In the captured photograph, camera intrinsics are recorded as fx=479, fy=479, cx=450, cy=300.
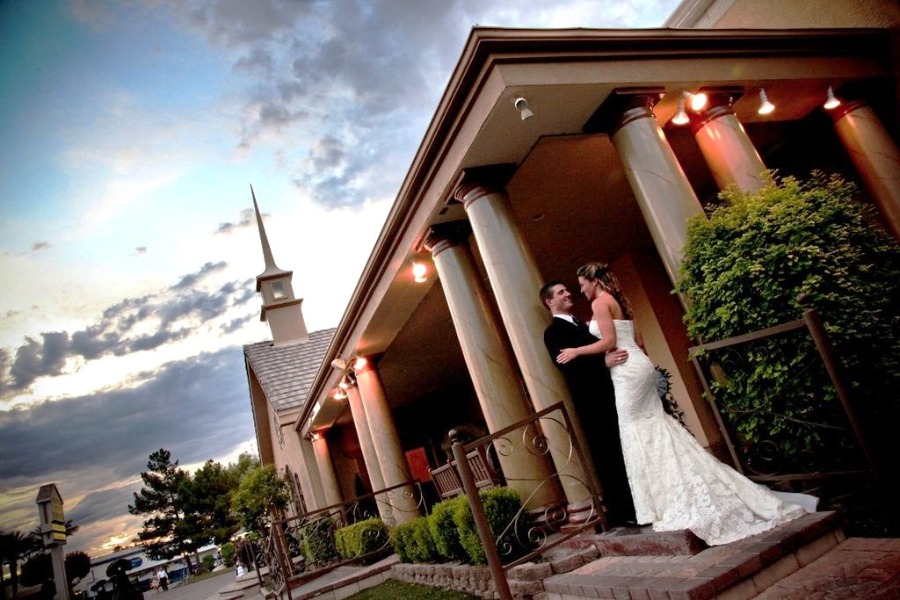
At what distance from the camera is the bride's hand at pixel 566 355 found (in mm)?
3954

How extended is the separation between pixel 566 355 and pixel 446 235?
9.22 feet

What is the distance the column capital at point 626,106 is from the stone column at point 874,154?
398 cm

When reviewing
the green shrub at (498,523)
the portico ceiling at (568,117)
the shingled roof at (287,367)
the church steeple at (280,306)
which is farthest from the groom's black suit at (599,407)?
the church steeple at (280,306)

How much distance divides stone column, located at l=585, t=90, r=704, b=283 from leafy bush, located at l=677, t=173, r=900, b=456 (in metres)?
0.66

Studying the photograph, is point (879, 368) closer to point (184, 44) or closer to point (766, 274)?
point (766, 274)

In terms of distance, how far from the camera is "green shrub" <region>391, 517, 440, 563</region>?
22.4 feet

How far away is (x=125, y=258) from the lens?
1310 centimetres

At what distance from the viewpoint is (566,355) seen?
4016 mm

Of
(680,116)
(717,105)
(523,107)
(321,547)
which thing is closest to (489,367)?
(523,107)

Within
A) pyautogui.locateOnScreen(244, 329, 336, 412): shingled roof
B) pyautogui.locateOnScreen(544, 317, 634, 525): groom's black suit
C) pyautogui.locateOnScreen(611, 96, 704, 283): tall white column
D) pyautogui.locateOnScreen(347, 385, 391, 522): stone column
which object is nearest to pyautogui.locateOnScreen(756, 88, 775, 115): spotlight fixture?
pyautogui.locateOnScreen(611, 96, 704, 283): tall white column

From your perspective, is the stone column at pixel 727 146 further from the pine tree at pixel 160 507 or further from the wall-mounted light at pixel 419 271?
the pine tree at pixel 160 507

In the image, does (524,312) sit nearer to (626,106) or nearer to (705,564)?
(626,106)

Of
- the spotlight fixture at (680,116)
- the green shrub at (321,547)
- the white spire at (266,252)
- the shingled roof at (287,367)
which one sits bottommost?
the green shrub at (321,547)

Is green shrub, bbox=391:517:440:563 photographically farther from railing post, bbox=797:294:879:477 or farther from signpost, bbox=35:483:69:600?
signpost, bbox=35:483:69:600
